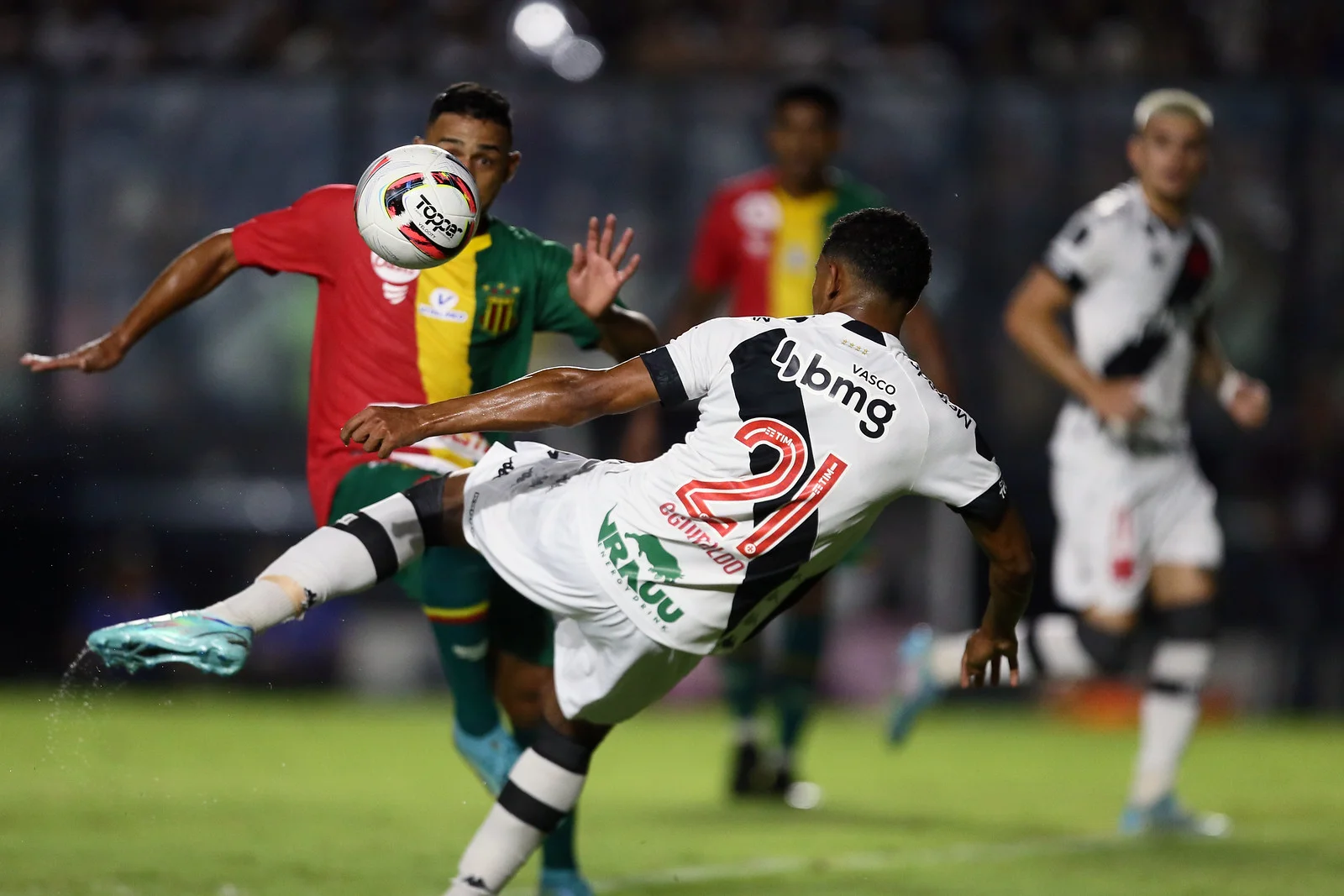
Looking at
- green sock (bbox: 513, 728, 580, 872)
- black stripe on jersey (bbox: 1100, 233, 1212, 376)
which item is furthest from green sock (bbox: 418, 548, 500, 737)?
black stripe on jersey (bbox: 1100, 233, 1212, 376)

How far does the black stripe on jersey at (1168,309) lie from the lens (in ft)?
22.8

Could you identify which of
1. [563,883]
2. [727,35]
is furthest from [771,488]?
[727,35]

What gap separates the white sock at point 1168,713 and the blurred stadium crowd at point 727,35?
5446mm

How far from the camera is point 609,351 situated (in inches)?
208

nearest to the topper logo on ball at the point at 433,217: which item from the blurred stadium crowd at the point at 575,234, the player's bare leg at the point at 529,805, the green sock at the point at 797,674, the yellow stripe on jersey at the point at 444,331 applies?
the yellow stripe on jersey at the point at 444,331

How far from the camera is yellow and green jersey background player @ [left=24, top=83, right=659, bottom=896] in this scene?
16.8 feet

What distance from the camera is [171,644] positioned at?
413cm

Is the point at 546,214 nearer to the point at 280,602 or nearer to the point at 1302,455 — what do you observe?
the point at 1302,455

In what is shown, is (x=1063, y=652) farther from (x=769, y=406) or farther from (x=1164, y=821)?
(x=769, y=406)

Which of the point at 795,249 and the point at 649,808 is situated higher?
the point at 795,249

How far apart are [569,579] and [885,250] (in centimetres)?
110

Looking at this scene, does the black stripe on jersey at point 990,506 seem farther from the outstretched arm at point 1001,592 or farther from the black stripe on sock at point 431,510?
the black stripe on sock at point 431,510

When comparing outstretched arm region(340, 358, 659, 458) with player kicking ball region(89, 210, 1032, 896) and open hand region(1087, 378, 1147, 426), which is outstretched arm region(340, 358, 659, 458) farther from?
open hand region(1087, 378, 1147, 426)

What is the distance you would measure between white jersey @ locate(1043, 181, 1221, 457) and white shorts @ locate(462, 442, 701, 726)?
9.77 ft
